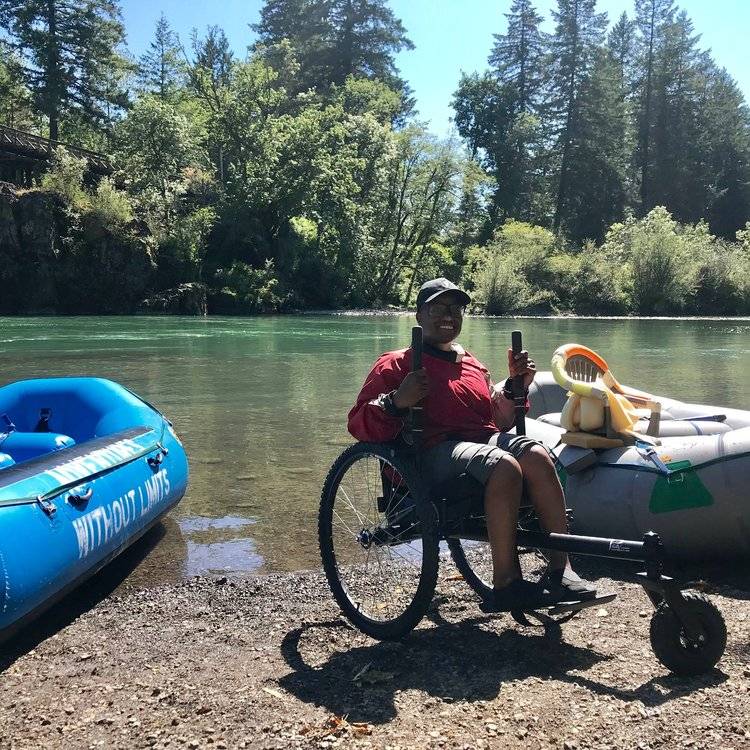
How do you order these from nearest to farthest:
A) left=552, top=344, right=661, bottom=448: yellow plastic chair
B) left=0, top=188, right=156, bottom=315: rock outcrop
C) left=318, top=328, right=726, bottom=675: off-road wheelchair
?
left=318, top=328, right=726, bottom=675: off-road wheelchair
left=552, top=344, right=661, bottom=448: yellow plastic chair
left=0, top=188, right=156, bottom=315: rock outcrop

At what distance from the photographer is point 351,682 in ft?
9.39

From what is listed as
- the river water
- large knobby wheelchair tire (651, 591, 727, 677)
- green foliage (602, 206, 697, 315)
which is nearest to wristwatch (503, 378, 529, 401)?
large knobby wheelchair tire (651, 591, 727, 677)

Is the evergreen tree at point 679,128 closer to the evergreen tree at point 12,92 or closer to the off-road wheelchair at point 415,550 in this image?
the evergreen tree at point 12,92

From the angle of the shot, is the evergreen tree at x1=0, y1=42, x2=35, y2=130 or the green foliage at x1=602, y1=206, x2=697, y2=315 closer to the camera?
the green foliage at x1=602, y1=206, x2=697, y2=315

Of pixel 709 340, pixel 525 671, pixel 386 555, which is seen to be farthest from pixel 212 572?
pixel 709 340

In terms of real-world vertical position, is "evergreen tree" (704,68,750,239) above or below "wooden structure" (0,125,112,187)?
above

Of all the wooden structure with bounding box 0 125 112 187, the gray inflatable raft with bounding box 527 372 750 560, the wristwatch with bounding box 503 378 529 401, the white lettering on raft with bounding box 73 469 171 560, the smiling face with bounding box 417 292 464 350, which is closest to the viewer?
the smiling face with bounding box 417 292 464 350

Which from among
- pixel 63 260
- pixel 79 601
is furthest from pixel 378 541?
pixel 63 260

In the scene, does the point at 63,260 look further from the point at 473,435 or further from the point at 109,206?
the point at 473,435

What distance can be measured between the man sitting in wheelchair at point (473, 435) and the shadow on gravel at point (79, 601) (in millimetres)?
1683

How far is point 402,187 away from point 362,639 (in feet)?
177

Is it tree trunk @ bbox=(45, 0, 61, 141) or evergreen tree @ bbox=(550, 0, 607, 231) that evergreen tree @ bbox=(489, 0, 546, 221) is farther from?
tree trunk @ bbox=(45, 0, 61, 141)

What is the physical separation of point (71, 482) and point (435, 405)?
1.88 metres

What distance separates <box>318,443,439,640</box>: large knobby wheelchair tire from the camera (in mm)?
3059
